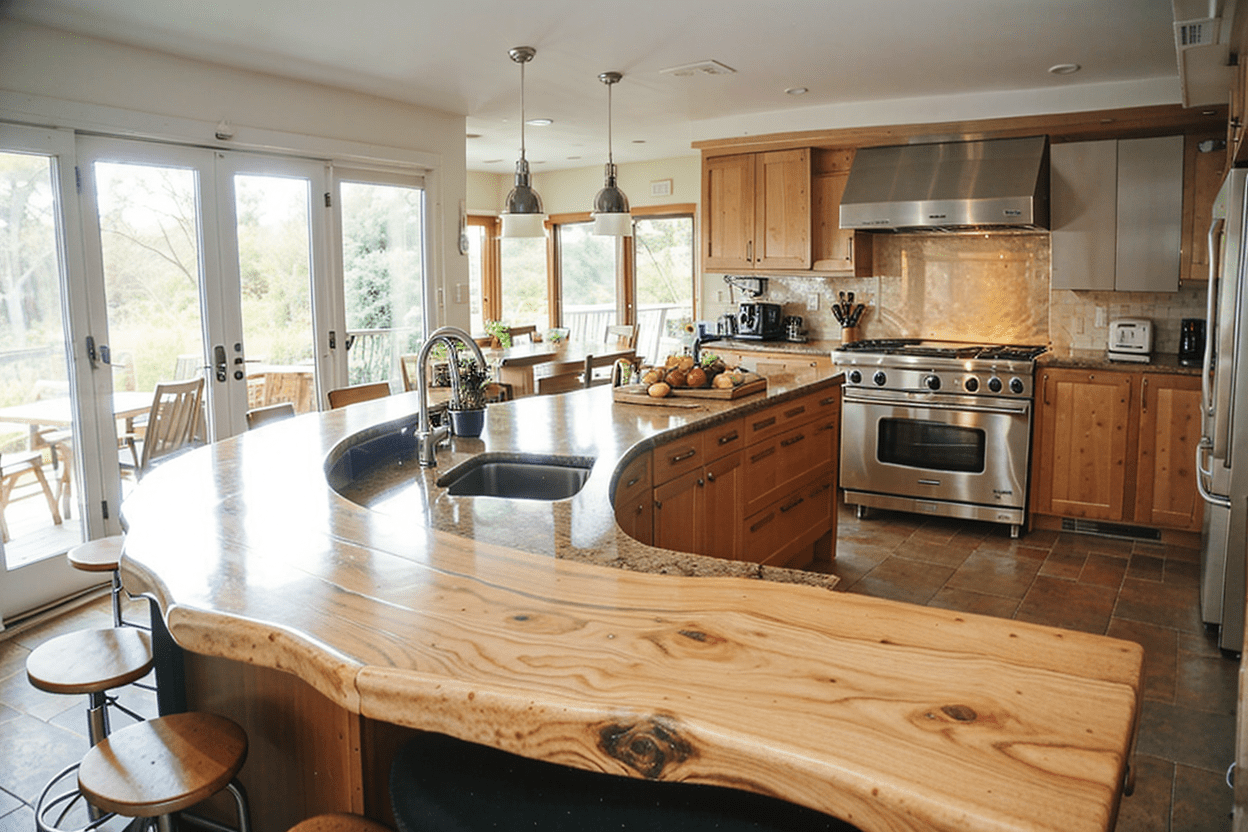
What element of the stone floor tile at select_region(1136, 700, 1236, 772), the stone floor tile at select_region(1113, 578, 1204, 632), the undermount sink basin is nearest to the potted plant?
the undermount sink basin

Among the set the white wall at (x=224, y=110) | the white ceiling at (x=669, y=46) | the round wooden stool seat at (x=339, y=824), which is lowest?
the round wooden stool seat at (x=339, y=824)

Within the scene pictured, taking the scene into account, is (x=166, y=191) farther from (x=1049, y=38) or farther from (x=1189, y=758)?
(x=1189, y=758)

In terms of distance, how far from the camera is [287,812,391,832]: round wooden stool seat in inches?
50.4

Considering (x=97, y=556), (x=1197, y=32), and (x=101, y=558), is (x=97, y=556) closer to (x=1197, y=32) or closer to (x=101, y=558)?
(x=101, y=558)

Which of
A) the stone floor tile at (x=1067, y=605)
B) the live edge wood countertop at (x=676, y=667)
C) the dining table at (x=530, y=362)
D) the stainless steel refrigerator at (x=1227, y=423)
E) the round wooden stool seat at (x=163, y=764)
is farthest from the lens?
the dining table at (x=530, y=362)

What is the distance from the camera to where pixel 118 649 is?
197 centimetres

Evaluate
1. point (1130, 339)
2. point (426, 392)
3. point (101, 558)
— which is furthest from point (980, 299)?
point (101, 558)

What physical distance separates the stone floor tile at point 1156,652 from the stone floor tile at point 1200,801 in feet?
1.42

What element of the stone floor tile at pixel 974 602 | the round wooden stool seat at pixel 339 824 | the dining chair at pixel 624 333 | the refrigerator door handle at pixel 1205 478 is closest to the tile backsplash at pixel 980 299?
the dining chair at pixel 624 333

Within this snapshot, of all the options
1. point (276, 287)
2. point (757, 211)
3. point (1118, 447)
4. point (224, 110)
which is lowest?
point (1118, 447)

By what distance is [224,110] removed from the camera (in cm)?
468

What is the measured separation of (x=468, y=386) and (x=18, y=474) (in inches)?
97.0

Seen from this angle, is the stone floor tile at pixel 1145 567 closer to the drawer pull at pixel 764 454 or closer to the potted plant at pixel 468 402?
the drawer pull at pixel 764 454

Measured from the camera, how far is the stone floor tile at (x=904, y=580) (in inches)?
160
